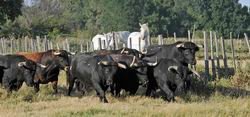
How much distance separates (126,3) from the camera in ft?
210

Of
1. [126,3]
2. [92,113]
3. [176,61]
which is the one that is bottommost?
[92,113]

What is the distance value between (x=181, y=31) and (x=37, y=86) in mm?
54384

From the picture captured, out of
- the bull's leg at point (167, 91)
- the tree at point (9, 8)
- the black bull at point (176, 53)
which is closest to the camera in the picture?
the bull's leg at point (167, 91)

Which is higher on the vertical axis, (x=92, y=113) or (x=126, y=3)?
(x=126, y=3)

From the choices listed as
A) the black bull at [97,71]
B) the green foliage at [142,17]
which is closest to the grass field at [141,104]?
the black bull at [97,71]

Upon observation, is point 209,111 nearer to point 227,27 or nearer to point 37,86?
point 37,86

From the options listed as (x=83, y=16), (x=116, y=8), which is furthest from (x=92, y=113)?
(x=83, y=16)

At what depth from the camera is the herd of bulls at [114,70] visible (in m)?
13.7

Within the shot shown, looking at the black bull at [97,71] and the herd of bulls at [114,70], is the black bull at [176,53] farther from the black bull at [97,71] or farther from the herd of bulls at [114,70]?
the black bull at [97,71]

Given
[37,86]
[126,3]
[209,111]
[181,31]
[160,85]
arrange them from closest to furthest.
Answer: [209,111]
[160,85]
[37,86]
[126,3]
[181,31]

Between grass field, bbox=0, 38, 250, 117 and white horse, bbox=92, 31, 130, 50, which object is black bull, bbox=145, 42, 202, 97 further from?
white horse, bbox=92, 31, 130, 50

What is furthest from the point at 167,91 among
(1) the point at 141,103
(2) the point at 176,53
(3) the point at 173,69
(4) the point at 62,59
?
(4) the point at 62,59

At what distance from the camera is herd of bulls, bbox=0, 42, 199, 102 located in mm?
13727

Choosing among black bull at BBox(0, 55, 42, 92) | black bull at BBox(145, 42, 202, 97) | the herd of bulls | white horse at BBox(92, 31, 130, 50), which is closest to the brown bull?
the herd of bulls
